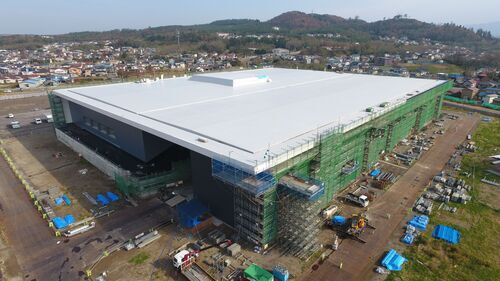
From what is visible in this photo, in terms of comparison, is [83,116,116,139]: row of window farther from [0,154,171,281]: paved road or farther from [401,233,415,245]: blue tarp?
[401,233,415,245]: blue tarp

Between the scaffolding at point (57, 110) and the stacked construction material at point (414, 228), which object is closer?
the stacked construction material at point (414, 228)

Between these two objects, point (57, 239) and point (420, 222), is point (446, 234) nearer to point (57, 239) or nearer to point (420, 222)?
point (420, 222)

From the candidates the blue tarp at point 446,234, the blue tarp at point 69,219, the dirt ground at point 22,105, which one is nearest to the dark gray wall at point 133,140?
the blue tarp at point 69,219

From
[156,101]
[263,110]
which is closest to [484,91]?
[263,110]

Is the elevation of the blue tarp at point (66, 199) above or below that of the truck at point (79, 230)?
above

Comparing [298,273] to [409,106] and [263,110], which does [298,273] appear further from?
[409,106]

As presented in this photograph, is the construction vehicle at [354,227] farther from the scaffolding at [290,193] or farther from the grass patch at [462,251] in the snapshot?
the grass patch at [462,251]
